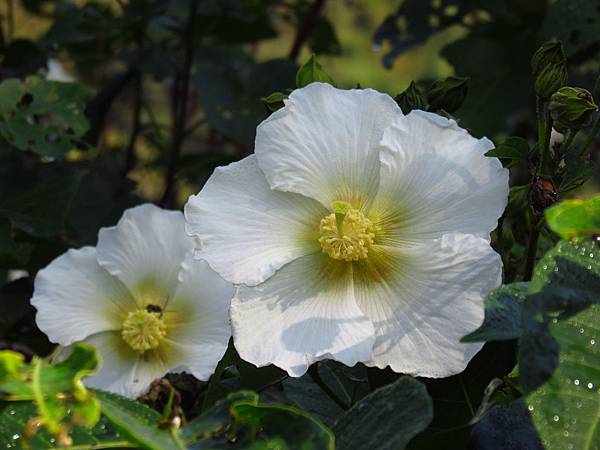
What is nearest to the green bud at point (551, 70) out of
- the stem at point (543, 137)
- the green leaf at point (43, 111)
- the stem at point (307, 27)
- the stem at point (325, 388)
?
the stem at point (543, 137)

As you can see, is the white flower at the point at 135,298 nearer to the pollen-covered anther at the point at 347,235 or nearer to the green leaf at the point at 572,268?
the pollen-covered anther at the point at 347,235

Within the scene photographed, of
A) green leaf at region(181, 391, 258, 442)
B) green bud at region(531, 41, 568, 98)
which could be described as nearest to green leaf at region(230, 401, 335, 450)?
green leaf at region(181, 391, 258, 442)

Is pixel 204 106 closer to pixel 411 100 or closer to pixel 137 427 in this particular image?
pixel 411 100

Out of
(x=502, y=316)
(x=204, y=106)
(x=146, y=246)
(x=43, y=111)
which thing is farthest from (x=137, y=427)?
(x=204, y=106)

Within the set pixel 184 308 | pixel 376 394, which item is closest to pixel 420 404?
pixel 376 394

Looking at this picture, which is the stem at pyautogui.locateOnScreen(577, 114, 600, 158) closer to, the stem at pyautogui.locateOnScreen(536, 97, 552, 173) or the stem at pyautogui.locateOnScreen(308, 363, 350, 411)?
the stem at pyautogui.locateOnScreen(536, 97, 552, 173)
